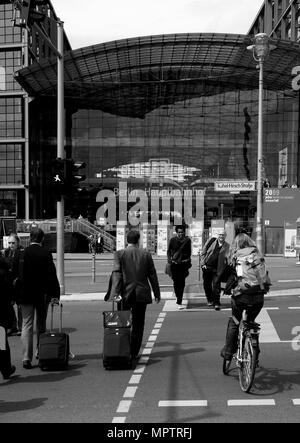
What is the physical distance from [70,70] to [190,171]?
16353 millimetres

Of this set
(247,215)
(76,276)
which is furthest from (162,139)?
(76,276)

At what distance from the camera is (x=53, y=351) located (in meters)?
7.03

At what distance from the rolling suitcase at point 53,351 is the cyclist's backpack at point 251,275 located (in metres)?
2.51

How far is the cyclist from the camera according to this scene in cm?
619

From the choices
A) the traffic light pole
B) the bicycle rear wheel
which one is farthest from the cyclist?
the traffic light pole

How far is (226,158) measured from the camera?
2261 inches

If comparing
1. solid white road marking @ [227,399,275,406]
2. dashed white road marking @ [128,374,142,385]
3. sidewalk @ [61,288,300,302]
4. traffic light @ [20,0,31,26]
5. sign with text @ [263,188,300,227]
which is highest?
traffic light @ [20,0,31,26]

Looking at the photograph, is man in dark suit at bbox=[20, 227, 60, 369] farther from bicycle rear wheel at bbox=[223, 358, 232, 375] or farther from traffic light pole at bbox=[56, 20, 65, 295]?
traffic light pole at bbox=[56, 20, 65, 295]

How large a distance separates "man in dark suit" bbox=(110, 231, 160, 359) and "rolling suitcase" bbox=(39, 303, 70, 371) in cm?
93

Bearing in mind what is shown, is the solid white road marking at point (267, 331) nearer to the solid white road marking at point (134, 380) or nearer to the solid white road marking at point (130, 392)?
the solid white road marking at point (134, 380)

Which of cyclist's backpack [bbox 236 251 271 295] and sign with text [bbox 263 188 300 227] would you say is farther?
sign with text [bbox 263 188 300 227]

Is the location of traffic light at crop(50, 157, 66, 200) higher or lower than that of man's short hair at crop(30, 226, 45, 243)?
higher

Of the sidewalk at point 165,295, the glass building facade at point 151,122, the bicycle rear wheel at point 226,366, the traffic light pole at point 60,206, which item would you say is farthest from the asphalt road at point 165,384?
the glass building facade at point 151,122
